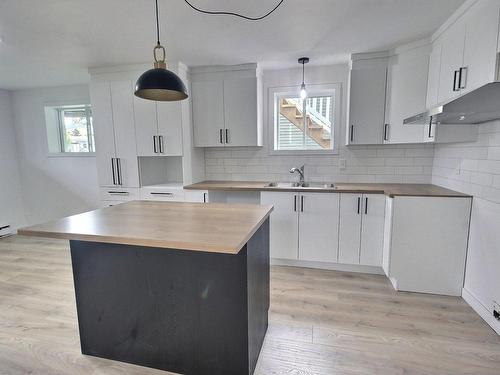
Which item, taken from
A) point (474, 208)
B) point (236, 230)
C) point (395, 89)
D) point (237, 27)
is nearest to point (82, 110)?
point (237, 27)

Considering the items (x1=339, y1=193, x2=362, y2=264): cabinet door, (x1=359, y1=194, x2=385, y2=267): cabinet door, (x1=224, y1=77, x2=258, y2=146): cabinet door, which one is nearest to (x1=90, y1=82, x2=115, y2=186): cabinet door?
(x1=224, y1=77, x2=258, y2=146): cabinet door

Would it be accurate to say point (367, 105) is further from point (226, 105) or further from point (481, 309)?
point (481, 309)

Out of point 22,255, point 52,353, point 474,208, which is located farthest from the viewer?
point 22,255

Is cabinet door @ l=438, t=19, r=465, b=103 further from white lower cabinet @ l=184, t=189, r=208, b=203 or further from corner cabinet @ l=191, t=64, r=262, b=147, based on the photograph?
white lower cabinet @ l=184, t=189, r=208, b=203

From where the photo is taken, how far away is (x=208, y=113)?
3.41 metres

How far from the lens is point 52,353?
6.01ft

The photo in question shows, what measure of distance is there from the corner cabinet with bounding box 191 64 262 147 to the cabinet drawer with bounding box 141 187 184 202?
681mm

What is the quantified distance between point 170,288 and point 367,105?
2740 millimetres

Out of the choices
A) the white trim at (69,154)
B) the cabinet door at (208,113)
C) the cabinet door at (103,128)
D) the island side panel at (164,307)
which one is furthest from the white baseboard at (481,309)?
the white trim at (69,154)

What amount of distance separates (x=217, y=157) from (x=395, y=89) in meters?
2.30

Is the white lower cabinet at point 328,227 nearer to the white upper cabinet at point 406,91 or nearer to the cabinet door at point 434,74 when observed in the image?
the white upper cabinet at point 406,91

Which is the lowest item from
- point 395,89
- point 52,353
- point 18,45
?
point 52,353

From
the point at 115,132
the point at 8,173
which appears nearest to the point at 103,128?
the point at 115,132

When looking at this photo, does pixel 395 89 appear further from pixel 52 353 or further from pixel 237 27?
pixel 52 353
